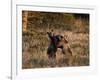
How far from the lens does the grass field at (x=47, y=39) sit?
192 centimetres

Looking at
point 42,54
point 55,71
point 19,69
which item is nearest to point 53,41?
point 42,54

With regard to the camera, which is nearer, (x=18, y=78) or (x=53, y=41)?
(x=18, y=78)

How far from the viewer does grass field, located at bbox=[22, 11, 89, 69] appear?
1917 mm

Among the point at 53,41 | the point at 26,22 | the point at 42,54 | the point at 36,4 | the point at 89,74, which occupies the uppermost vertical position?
the point at 36,4

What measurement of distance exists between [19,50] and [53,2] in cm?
55

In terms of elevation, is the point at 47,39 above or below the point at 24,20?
below

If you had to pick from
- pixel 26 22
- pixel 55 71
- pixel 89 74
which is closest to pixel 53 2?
pixel 26 22

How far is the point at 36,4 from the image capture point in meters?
1.92

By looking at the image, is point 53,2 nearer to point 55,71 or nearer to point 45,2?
point 45,2

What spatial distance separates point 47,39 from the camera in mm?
1971

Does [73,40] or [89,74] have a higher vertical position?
[73,40]

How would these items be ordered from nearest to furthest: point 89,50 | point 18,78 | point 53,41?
point 18,78
point 53,41
point 89,50

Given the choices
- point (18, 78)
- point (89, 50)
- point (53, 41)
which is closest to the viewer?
point (18, 78)

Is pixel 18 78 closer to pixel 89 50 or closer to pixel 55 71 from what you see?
pixel 55 71
